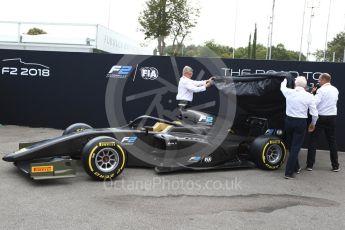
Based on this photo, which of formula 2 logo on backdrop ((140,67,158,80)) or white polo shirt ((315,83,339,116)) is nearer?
white polo shirt ((315,83,339,116))

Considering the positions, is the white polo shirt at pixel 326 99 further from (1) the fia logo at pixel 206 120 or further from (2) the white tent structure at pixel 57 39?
(2) the white tent structure at pixel 57 39

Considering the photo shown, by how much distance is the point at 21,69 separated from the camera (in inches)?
460

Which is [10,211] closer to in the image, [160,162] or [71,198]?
[71,198]

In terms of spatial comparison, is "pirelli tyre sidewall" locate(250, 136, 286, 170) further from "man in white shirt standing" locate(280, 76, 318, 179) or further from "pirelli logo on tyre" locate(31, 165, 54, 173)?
"pirelli logo on tyre" locate(31, 165, 54, 173)

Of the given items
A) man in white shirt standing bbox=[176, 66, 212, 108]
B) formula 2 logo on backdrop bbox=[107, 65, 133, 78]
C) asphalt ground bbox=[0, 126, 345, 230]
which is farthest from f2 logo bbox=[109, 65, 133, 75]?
asphalt ground bbox=[0, 126, 345, 230]

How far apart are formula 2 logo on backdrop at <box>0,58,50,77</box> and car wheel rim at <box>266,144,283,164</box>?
21.8 ft

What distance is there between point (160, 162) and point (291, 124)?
227cm

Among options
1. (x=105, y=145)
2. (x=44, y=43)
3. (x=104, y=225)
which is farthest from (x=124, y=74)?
(x=44, y=43)

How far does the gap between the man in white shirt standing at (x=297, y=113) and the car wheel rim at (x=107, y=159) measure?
2.88 metres

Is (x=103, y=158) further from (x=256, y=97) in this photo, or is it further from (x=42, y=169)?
(x=256, y=97)

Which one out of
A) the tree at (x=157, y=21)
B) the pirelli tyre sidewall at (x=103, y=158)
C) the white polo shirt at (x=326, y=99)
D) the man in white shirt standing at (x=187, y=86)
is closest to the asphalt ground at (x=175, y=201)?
the pirelli tyre sidewall at (x=103, y=158)

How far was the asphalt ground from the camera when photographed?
479 cm

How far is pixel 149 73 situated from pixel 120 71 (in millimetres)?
780

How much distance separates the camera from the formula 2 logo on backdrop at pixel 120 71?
437 inches
